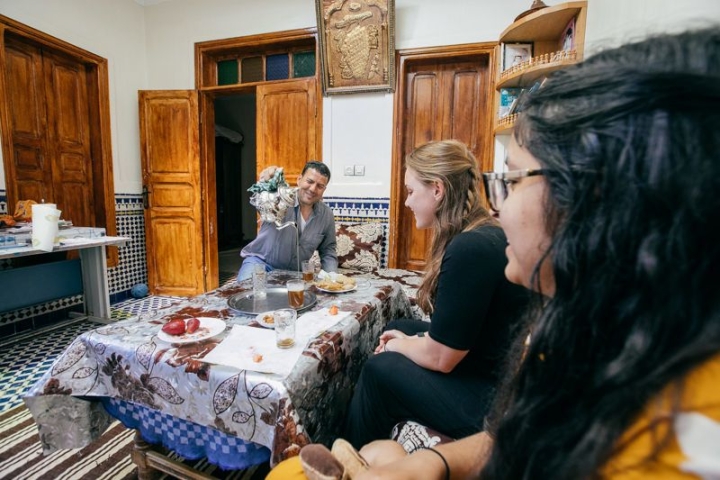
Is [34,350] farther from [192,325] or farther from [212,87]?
[212,87]

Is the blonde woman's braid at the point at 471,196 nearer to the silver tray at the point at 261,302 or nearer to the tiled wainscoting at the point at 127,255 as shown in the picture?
the silver tray at the point at 261,302

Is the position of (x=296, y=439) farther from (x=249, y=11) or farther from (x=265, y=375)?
(x=249, y=11)

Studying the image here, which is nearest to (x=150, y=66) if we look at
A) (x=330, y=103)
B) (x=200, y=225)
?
(x=200, y=225)

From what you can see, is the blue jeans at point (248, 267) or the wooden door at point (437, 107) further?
the wooden door at point (437, 107)

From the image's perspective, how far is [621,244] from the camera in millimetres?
330

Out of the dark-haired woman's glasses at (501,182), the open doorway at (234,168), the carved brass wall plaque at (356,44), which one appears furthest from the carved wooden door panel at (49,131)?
the dark-haired woman's glasses at (501,182)

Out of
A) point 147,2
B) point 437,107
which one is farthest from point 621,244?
point 147,2

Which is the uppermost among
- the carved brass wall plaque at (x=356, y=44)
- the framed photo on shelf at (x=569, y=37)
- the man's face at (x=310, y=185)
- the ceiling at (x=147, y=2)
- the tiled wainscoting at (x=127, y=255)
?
the ceiling at (x=147, y=2)

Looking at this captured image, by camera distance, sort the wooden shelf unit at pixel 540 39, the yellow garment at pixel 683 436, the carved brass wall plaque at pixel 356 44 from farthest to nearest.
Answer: the carved brass wall plaque at pixel 356 44
the wooden shelf unit at pixel 540 39
the yellow garment at pixel 683 436

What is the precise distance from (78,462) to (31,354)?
1.59 meters

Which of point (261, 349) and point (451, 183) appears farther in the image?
point (451, 183)

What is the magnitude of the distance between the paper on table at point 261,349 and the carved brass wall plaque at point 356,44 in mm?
2881

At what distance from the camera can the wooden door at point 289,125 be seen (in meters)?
3.59

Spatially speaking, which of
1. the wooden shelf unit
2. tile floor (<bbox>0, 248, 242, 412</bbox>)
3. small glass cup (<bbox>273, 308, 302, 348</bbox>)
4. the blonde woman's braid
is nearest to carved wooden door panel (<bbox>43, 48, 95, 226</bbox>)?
tile floor (<bbox>0, 248, 242, 412</bbox>)
